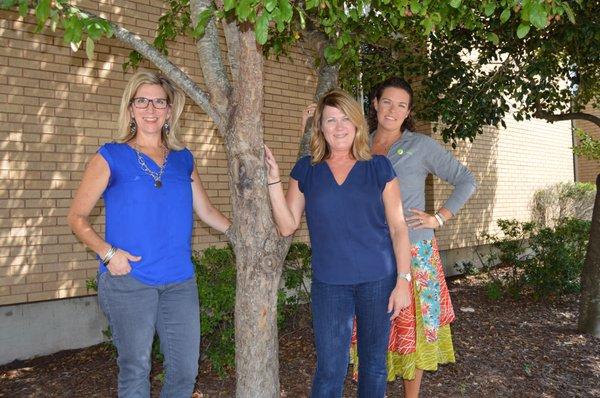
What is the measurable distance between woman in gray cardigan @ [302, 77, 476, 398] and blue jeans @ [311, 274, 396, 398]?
616 millimetres

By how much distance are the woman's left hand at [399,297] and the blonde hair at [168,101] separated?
132 centimetres

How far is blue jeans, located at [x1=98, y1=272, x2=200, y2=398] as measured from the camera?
2682mm

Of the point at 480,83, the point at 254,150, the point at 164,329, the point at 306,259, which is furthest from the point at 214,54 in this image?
the point at 480,83

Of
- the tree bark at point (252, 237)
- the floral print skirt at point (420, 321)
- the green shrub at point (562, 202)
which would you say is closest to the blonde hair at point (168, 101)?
the tree bark at point (252, 237)

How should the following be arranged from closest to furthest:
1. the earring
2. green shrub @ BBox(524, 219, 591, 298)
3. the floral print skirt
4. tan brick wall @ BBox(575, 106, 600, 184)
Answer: the earring
the floral print skirt
green shrub @ BBox(524, 219, 591, 298)
tan brick wall @ BBox(575, 106, 600, 184)

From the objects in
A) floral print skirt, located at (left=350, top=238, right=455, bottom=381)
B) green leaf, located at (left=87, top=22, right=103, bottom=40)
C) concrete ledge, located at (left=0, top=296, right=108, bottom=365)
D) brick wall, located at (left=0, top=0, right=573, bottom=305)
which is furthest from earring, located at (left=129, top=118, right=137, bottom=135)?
concrete ledge, located at (left=0, top=296, right=108, bottom=365)

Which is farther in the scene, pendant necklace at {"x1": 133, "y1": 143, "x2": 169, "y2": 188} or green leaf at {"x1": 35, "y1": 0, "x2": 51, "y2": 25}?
pendant necklace at {"x1": 133, "y1": 143, "x2": 169, "y2": 188}

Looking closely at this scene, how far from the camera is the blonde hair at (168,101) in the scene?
9.38 feet

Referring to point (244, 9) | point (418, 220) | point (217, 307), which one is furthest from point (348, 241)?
point (217, 307)

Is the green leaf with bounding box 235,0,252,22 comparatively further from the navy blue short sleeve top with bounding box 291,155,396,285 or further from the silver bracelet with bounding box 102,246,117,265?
the silver bracelet with bounding box 102,246,117,265

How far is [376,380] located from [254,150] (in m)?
1.32

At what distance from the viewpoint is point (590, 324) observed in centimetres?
668

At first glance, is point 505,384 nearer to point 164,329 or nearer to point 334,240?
point 334,240

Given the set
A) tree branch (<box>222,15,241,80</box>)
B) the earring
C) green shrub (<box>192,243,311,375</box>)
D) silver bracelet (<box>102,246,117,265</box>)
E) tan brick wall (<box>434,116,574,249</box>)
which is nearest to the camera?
silver bracelet (<box>102,246,117,265</box>)
